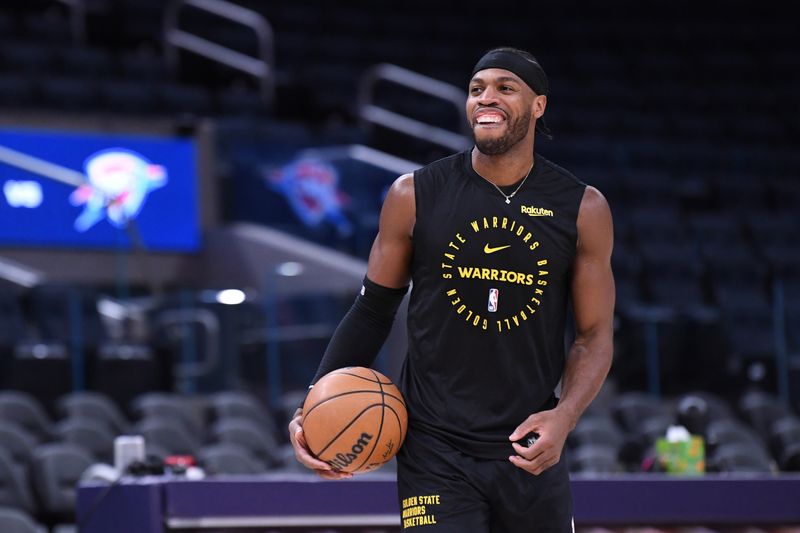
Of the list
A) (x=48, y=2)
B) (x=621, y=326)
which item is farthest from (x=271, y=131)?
(x=621, y=326)

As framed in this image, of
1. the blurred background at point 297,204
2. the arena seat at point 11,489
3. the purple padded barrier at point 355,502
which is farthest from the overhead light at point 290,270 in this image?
the purple padded barrier at point 355,502

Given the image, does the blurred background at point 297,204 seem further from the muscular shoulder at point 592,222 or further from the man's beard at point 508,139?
the man's beard at point 508,139

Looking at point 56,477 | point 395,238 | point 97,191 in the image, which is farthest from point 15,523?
point 97,191

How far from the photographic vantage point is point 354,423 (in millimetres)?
3533

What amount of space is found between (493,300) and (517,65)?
576 mm

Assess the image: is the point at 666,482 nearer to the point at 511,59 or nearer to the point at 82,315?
the point at 511,59

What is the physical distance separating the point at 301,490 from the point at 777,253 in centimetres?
910

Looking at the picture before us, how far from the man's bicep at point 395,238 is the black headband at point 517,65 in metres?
0.35

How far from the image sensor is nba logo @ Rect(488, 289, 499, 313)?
11.6 feet

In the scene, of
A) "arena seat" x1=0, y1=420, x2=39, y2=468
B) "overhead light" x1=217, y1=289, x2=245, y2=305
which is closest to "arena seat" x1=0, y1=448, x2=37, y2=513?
"arena seat" x1=0, y1=420, x2=39, y2=468

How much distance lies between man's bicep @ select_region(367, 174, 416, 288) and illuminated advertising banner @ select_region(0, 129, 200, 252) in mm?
7491

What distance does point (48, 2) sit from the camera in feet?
46.9

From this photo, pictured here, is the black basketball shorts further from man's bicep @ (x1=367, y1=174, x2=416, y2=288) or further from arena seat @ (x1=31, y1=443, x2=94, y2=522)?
arena seat @ (x1=31, y1=443, x2=94, y2=522)

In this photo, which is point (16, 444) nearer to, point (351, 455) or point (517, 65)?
point (351, 455)
